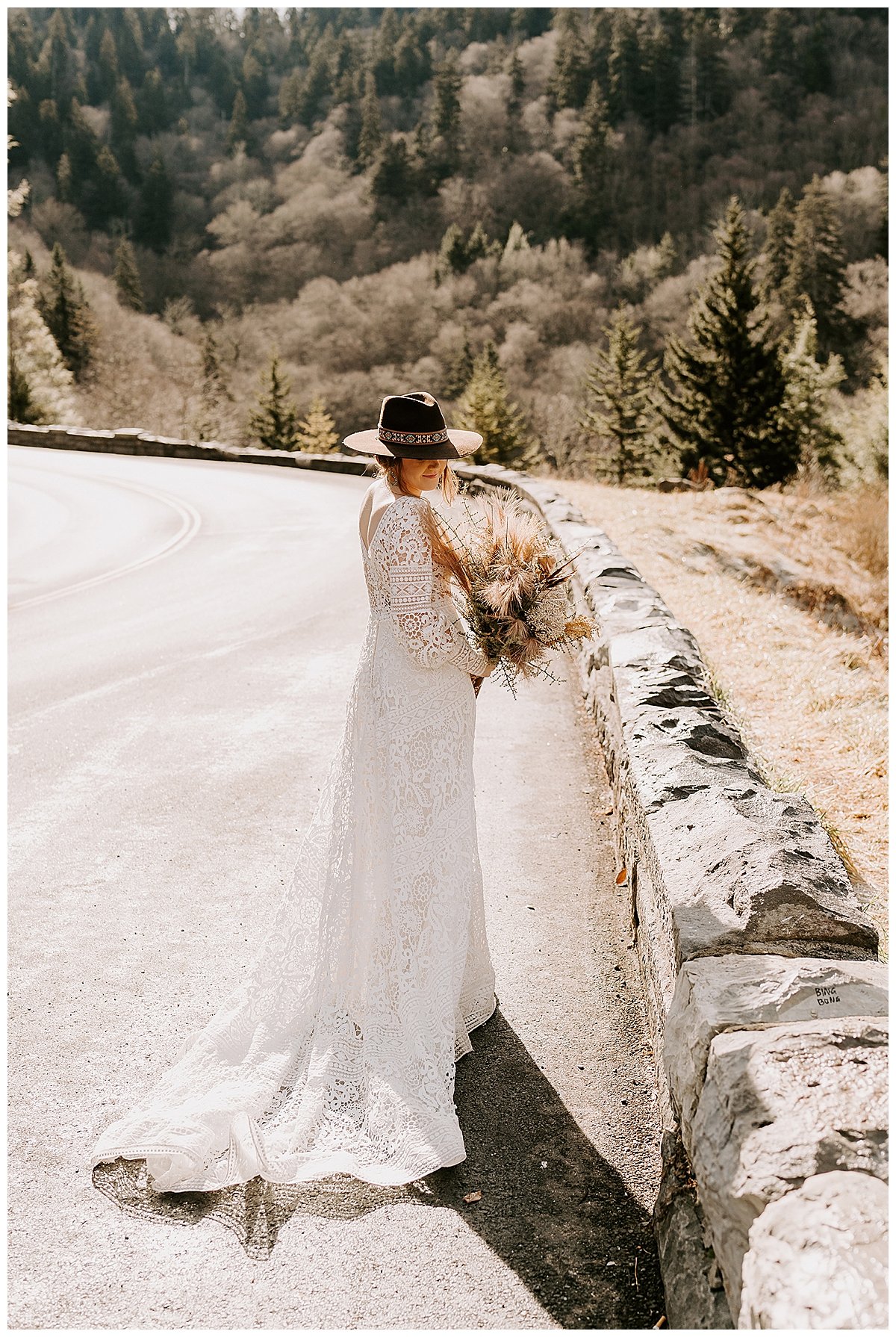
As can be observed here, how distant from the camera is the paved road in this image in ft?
8.30

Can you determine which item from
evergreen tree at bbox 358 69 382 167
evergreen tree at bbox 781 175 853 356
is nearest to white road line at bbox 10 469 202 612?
evergreen tree at bbox 781 175 853 356

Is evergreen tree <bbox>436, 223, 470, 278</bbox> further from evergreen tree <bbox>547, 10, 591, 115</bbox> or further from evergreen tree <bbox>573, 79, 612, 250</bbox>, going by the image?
evergreen tree <bbox>547, 10, 591, 115</bbox>

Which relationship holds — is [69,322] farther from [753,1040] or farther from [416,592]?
[753,1040]

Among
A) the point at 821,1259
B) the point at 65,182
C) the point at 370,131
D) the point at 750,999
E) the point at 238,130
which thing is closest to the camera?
the point at 821,1259

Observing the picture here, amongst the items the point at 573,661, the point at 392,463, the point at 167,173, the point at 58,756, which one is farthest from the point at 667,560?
the point at 167,173

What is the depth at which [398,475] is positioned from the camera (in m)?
3.30

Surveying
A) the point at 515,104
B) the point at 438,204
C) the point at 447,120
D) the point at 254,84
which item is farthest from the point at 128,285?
the point at 254,84

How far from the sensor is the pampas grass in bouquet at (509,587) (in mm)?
3223

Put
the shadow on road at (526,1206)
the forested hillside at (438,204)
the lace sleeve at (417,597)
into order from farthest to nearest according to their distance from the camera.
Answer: the forested hillside at (438,204), the lace sleeve at (417,597), the shadow on road at (526,1206)

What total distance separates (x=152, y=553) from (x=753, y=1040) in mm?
12165

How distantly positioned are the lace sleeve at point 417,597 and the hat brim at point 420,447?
6.1 inches

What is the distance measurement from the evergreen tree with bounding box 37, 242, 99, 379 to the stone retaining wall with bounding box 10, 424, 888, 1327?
6058cm

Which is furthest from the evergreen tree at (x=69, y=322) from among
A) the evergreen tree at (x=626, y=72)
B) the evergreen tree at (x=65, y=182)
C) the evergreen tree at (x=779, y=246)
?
the evergreen tree at (x=626, y=72)

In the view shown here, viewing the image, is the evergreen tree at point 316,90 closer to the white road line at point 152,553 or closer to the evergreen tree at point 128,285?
the evergreen tree at point 128,285
